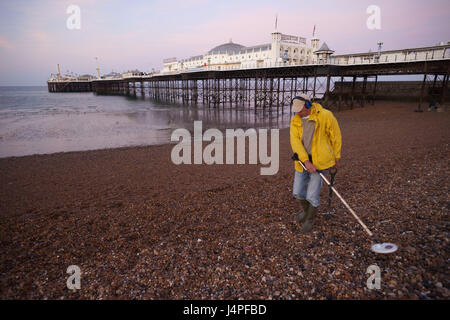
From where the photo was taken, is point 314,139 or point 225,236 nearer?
point 314,139

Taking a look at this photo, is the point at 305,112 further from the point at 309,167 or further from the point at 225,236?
the point at 225,236

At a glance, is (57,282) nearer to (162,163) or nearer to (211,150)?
(162,163)

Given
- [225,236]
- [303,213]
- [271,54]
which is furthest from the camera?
[271,54]

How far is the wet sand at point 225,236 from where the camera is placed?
2.64 meters

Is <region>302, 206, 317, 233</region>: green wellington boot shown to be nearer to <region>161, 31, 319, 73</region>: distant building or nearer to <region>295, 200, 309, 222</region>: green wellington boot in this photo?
<region>295, 200, 309, 222</region>: green wellington boot

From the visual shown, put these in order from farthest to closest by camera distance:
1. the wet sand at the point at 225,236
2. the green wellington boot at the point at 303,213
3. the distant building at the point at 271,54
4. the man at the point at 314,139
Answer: the distant building at the point at 271,54
the green wellington boot at the point at 303,213
the man at the point at 314,139
the wet sand at the point at 225,236

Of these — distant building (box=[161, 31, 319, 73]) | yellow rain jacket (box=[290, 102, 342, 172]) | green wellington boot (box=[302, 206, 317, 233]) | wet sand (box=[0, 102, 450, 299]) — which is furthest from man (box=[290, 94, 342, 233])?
distant building (box=[161, 31, 319, 73])

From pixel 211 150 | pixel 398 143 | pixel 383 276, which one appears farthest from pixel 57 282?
pixel 398 143

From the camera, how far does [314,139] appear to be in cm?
314

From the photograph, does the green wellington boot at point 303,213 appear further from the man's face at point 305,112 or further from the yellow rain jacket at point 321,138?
the man's face at point 305,112

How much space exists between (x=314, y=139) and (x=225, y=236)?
6.31 feet

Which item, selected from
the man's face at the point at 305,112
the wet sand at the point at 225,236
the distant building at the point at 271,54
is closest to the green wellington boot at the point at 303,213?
the wet sand at the point at 225,236

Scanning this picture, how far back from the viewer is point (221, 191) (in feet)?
19.0

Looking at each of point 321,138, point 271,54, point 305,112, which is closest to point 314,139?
point 321,138
